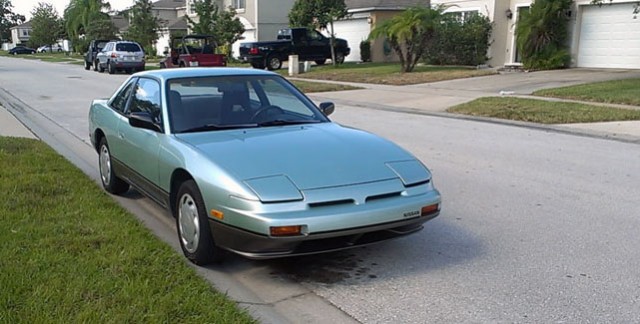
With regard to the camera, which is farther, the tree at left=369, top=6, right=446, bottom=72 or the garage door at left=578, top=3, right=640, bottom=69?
the tree at left=369, top=6, right=446, bottom=72

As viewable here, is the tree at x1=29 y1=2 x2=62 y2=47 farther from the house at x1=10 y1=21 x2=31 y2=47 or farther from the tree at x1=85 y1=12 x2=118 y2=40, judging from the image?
the house at x1=10 y1=21 x2=31 y2=47

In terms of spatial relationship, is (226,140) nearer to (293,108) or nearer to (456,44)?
(293,108)

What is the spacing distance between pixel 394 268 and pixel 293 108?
1.88 meters

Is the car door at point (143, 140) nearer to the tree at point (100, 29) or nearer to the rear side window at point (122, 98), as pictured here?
the rear side window at point (122, 98)

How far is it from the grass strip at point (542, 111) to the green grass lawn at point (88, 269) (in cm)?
939

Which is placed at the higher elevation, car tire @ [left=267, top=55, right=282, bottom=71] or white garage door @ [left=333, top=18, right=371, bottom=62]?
white garage door @ [left=333, top=18, right=371, bottom=62]

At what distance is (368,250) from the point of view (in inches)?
189

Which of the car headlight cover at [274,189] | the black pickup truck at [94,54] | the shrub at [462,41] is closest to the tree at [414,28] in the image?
the shrub at [462,41]

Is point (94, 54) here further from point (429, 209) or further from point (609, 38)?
point (429, 209)

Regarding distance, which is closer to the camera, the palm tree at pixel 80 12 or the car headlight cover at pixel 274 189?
the car headlight cover at pixel 274 189

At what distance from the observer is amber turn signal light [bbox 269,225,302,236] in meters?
3.73

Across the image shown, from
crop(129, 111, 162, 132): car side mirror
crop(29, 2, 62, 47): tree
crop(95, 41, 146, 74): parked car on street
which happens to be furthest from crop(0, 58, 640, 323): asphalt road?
crop(29, 2, 62, 47): tree

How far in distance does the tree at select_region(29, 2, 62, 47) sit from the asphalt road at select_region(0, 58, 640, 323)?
93888 millimetres

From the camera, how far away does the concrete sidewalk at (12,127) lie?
10.1 m
